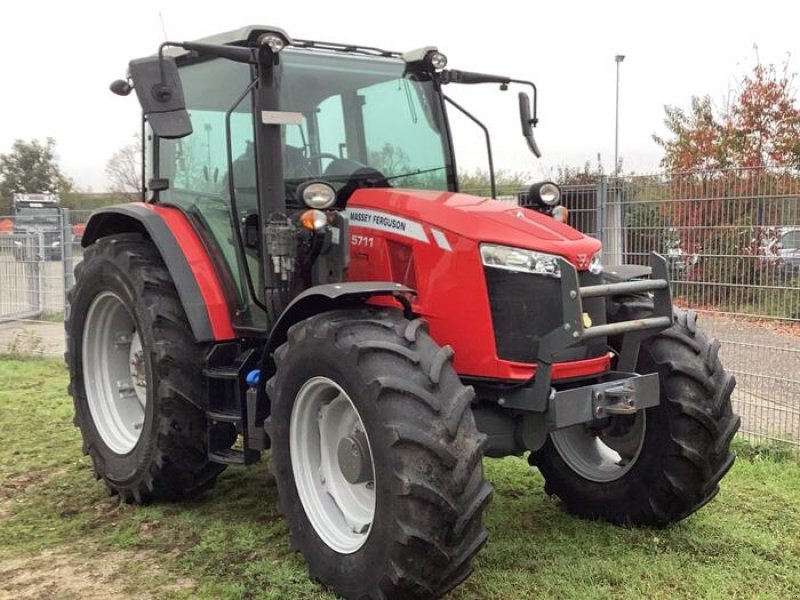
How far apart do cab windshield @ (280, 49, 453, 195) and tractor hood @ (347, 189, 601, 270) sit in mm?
436

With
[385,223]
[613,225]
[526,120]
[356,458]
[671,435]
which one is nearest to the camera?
[356,458]

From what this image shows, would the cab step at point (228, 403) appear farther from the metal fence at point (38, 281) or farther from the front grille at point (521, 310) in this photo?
the metal fence at point (38, 281)

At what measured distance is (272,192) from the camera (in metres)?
3.78

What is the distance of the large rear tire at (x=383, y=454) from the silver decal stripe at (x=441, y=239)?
0.40 meters

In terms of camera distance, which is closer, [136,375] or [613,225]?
[136,375]

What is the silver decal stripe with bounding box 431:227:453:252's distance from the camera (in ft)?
11.2

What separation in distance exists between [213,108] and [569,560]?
2.95m

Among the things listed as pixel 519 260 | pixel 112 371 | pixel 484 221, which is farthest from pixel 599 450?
pixel 112 371

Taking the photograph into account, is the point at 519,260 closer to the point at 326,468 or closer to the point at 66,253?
the point at 326,468

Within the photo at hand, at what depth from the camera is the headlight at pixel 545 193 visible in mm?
4320

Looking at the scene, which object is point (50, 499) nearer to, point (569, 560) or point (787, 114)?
point (569, 560)

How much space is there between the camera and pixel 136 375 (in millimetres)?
4801

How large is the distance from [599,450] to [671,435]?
66 cm

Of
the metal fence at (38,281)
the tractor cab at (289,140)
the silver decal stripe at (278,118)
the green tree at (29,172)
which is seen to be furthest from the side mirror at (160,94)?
the green tree at (29,172)
